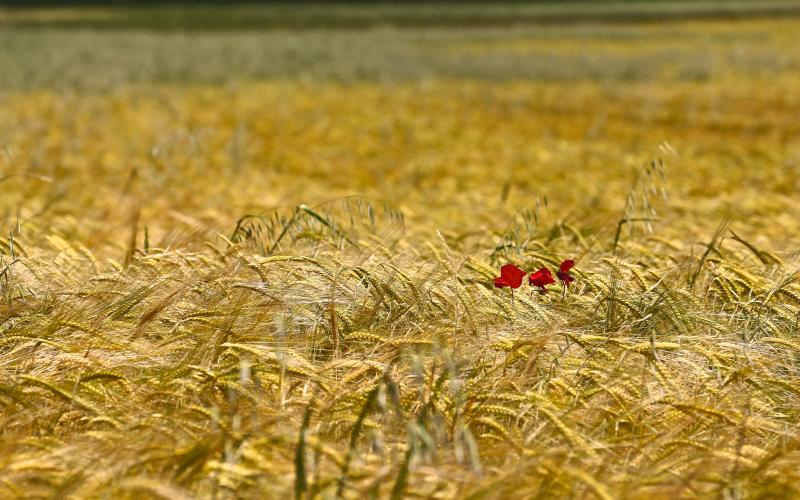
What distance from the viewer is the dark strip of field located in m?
32.1

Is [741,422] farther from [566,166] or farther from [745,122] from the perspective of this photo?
[745,122]

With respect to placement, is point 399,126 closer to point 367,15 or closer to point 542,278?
point 542,278

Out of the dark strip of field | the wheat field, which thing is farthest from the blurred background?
the dark strip of field

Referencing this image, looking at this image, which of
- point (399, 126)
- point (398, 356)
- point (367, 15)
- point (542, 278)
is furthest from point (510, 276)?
point (367, 15)

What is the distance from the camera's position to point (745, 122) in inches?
442

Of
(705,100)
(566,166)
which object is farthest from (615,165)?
(705,100)

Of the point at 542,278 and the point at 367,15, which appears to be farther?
the point at 367,15

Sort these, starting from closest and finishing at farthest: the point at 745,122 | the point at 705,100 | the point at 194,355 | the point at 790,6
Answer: the point at 194,355 → the point at 745,122 → the point at 705,100 → the point at 790,6

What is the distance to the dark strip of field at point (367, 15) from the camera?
32094 mm

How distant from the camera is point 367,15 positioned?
36312 mm

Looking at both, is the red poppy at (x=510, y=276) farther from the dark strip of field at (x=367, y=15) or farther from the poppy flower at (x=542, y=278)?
the dark strip of field at (x=367, y=15)

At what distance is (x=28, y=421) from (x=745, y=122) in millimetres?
10166

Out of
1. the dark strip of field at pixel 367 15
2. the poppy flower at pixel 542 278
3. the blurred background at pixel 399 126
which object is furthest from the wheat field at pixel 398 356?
the dark strip of field at pixel 367 15

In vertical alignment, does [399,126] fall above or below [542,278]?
below
